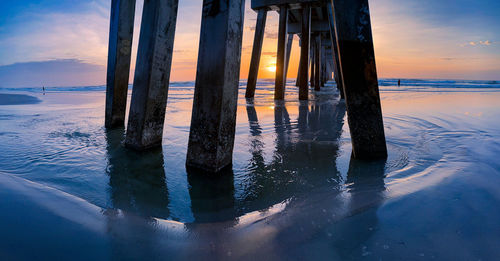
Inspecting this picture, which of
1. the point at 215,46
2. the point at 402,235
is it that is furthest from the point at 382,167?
the point at 215,46

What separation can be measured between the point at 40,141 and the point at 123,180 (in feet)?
7.25

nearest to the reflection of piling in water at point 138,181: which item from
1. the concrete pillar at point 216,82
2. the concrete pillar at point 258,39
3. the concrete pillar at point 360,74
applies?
the concrete pillar at point 216,82

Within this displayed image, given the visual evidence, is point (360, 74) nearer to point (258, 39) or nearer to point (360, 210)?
point (360, 210)

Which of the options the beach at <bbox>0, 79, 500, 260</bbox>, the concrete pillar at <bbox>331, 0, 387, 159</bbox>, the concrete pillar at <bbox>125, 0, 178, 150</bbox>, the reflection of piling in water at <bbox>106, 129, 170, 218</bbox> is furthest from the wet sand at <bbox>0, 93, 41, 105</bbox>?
the concrete pillar at <bbox>331, 0, 387, 159</bbox>

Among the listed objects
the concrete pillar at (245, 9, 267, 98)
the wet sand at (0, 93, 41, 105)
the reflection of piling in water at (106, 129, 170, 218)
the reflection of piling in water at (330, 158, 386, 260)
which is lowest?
the reflection of piling in water at (106, 129, 170, 218)

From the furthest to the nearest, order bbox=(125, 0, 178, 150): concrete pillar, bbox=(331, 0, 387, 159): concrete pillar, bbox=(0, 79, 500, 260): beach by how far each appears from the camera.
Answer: bbox=(125, 0, 178, 150): concrete pillar
bbox=(331, 0, 387, 159): concrete pillar
bbox=(0, 79, 500, 260): beach

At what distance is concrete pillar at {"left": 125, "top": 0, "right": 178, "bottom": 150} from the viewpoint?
284 cm

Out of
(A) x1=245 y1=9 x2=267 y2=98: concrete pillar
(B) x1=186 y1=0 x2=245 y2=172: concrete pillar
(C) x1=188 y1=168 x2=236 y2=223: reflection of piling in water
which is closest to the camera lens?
(C) x1=188 y1=168 x2=236 y2=223: reflection of piling in water

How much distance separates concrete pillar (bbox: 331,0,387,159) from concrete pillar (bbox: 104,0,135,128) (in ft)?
10.5

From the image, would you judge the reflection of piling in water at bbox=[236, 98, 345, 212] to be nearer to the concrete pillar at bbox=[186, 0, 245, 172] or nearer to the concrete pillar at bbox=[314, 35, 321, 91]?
the concrete pillar at bbox=[186, 0, 245, 172]

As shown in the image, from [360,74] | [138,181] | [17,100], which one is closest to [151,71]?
[138,181]

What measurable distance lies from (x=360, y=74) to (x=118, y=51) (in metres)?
3.59

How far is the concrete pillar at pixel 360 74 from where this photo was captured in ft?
7.66

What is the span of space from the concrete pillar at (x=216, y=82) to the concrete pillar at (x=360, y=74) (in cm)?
101
